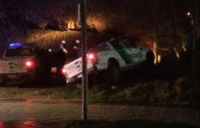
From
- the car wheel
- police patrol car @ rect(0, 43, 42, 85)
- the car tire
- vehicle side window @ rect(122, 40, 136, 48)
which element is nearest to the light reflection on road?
vehicle side window @ rect(122, 40, 136, 48)

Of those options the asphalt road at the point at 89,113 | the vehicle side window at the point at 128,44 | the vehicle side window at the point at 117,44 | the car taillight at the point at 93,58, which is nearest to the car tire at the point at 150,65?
the vehicle side window at the point at 128,44

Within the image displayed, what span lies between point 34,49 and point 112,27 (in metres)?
3.86

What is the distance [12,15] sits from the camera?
86.4 feet

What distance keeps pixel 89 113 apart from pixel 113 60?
6.41 meters

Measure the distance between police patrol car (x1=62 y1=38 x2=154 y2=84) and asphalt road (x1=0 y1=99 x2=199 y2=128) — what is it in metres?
3.25

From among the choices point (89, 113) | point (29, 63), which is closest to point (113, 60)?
point (29, 63)

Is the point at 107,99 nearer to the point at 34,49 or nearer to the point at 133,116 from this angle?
the point at 133,116

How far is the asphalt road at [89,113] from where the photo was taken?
13688 millimetres

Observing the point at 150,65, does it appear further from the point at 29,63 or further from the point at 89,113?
the point at 89,113

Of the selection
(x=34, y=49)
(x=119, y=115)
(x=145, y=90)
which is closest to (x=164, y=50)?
(x=145, y=90)

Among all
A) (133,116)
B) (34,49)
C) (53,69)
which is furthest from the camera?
(53,69)

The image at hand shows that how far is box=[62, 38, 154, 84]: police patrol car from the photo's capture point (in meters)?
21.0

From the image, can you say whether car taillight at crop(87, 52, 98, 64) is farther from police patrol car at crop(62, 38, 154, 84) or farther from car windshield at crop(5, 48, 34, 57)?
car windshield at crop(5, 48, 34, 57)

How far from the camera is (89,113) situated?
1513 cm
